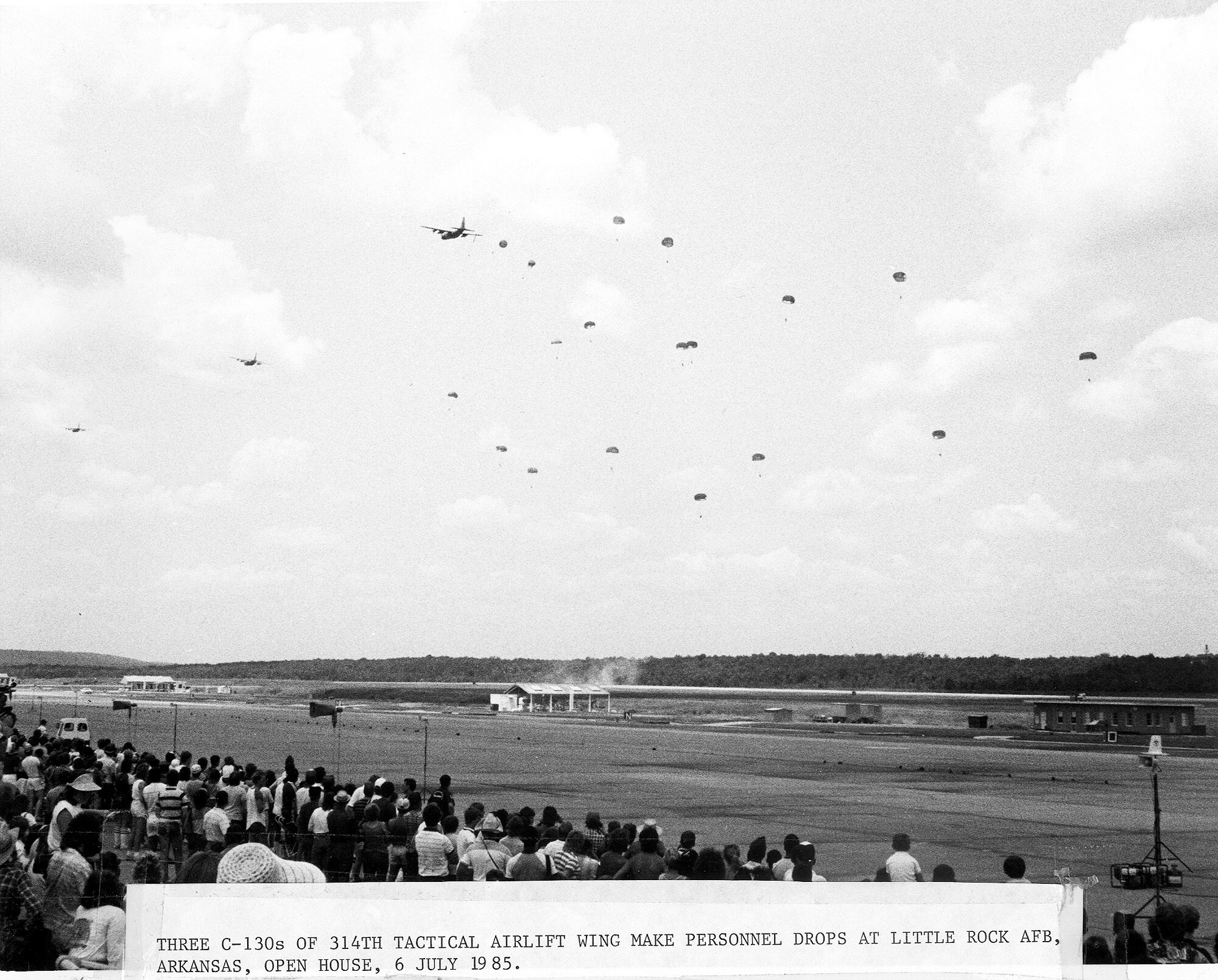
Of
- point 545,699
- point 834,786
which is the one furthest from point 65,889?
point 545,699

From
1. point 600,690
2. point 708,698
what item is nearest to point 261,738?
point 600,690

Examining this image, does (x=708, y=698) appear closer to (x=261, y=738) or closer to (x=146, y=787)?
(x=261, y=738)

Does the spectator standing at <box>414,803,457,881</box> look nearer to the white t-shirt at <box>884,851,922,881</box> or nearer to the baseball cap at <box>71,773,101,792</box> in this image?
the white t-shirt at <box>884,851,922,881</box>

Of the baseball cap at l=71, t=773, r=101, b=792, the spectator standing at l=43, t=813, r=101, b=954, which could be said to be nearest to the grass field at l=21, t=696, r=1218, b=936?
the baseball cap at l=71, t=773, r=101, b=792

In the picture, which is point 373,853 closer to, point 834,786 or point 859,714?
point 834,786

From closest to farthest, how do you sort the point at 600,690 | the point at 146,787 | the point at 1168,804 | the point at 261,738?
the point at 146,787, the point at 1168,804, the point at 261,738, the point at 600,690

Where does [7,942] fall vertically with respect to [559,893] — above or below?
below
